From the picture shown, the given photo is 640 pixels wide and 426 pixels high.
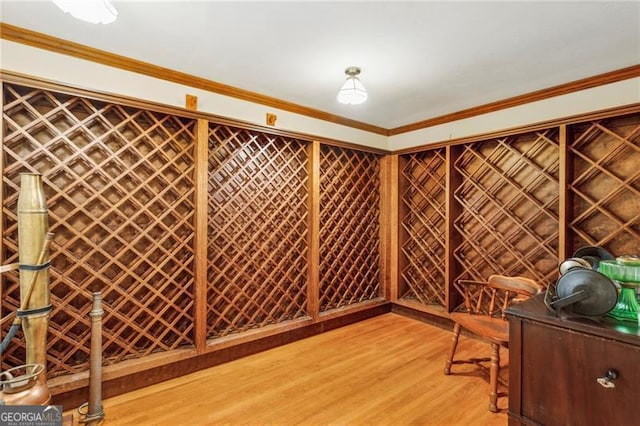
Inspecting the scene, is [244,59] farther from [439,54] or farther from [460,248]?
[460,248]

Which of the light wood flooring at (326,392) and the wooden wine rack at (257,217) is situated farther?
the wooden wine rack at (257,217)

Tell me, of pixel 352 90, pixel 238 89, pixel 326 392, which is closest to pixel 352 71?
pixel 352 90

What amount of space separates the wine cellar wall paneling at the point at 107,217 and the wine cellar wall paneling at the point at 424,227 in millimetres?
2173

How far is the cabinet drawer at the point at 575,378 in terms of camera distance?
0.86 m

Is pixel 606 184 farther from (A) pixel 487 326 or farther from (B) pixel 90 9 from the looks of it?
(B) pixel 90 9

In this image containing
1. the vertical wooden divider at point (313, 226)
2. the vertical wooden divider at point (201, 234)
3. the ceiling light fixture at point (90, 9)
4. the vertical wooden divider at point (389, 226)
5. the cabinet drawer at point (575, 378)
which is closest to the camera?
the cabinet drawer at point (575, 378)

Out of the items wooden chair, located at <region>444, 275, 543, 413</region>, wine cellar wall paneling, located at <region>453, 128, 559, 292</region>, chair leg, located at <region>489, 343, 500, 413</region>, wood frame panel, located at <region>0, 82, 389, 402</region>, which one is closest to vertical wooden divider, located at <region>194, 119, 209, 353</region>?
wood frame panel, located at <region>0, 82, 389, 402</region>

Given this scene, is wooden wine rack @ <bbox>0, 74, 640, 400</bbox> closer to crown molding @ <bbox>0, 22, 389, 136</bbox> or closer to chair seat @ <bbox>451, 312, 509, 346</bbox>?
crown molding @ <bbox>0, 22, 389, 136</bbox>

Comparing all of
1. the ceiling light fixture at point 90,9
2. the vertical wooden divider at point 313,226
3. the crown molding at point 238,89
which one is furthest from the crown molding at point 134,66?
the ceiling light fixture at point 90,9

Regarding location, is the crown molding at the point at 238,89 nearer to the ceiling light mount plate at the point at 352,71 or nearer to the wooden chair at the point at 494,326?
the ceiling light mount plate at the point at 352,71

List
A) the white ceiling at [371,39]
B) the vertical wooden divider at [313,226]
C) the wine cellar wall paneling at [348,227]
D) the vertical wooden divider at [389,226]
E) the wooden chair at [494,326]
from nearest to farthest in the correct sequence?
the white ceiling at [371,39], the wooden chair at [494,326], the vertical wooden divider at [313,226], the wine cellar wall paneling at [348,227], the vertical wooden divider at [389,226]

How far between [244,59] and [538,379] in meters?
2.06

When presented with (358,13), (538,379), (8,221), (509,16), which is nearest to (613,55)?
(509,16)

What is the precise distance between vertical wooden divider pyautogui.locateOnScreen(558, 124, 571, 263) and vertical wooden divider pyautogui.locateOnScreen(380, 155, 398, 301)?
4.63 feet
